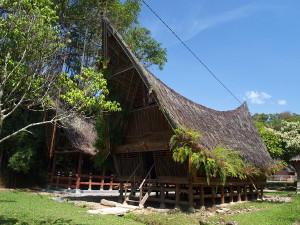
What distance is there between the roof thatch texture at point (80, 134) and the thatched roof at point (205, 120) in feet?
22.3

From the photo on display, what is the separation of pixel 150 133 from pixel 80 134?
28.8 ft

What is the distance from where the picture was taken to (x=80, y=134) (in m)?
18.7

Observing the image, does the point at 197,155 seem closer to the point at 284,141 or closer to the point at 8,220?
the point at 8,220

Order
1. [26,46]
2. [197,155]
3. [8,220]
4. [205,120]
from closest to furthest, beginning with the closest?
[26,46] < [8,220] < [197,155] < [205,120]

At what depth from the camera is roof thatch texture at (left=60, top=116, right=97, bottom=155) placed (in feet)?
56.7

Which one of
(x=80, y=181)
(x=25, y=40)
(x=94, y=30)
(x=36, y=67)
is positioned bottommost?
(x=80, y=181)

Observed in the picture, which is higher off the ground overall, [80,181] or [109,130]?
[109,130]

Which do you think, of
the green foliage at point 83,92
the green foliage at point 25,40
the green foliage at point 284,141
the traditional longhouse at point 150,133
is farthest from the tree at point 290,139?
the green foliage at point 25,40

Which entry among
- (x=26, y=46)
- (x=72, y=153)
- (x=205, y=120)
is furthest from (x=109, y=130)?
(x=72, y=153)

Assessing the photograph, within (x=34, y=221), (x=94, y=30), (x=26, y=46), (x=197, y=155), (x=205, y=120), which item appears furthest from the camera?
(x=94, y=30)

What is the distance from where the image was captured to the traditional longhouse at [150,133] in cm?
1025

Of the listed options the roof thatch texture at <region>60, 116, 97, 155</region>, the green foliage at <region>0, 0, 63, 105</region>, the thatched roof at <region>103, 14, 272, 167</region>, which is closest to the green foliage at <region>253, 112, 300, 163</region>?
the thatched roof at <region>103, 14, 272, 167</region>

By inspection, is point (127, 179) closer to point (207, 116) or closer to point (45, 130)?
point (207, 116)

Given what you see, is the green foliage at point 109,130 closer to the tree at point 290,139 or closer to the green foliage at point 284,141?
the green foliage at point 284,141
